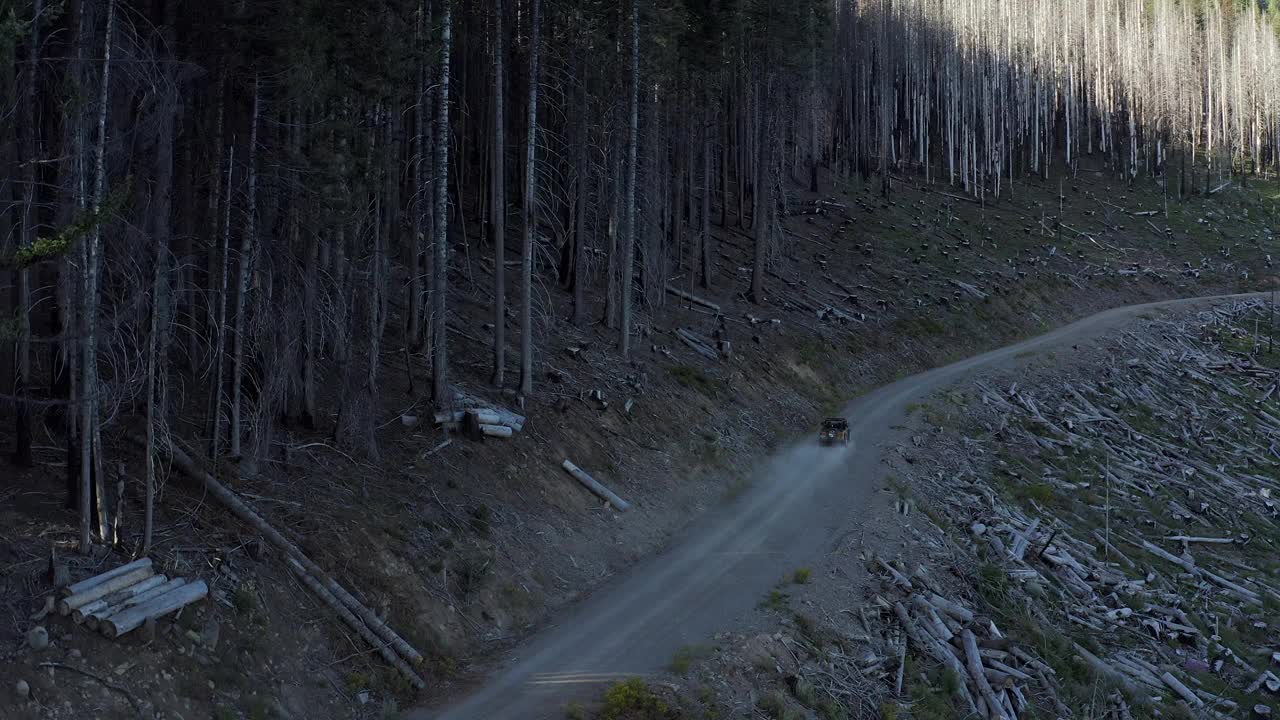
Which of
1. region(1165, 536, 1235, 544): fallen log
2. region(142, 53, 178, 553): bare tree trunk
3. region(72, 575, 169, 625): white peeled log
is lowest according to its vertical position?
region(1165, 536, 1235, 544): fallen log

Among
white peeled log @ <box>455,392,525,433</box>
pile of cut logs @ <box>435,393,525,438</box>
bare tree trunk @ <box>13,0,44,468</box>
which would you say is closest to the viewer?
bare tree trunk @ <box>13,0,44,468</box>

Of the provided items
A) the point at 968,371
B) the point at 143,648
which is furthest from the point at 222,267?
the point at 968,371

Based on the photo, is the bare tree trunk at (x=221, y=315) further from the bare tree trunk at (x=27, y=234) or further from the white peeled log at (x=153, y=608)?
the white peeled log at (x=153, y=608)

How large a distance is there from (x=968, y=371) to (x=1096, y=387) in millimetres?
5219

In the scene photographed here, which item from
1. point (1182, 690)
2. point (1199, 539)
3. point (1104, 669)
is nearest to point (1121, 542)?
point (1199, 539)

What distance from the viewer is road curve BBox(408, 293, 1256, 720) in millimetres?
13883

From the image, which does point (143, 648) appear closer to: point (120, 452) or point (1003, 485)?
point (120, 452)

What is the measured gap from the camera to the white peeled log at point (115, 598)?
1115 cm

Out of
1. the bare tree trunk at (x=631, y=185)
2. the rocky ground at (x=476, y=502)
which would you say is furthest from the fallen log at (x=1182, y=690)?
the bare tree trunk at (x=631, y=185)

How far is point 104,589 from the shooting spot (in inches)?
456

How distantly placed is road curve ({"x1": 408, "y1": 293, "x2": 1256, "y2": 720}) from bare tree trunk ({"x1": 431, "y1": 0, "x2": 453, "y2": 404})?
5756mm

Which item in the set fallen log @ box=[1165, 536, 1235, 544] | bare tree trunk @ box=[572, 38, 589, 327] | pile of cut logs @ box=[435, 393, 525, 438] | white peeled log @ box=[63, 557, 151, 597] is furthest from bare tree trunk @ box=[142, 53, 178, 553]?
fallen log @ box=[1165, 536, 1235, 544]

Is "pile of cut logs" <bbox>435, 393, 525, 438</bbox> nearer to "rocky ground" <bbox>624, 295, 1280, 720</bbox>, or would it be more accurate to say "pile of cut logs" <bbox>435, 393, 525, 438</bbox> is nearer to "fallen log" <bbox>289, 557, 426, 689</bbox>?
"fallen log" <bbox>289, 557, 426, 689</bbox>

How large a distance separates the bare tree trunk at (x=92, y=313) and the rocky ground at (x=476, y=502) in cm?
74
